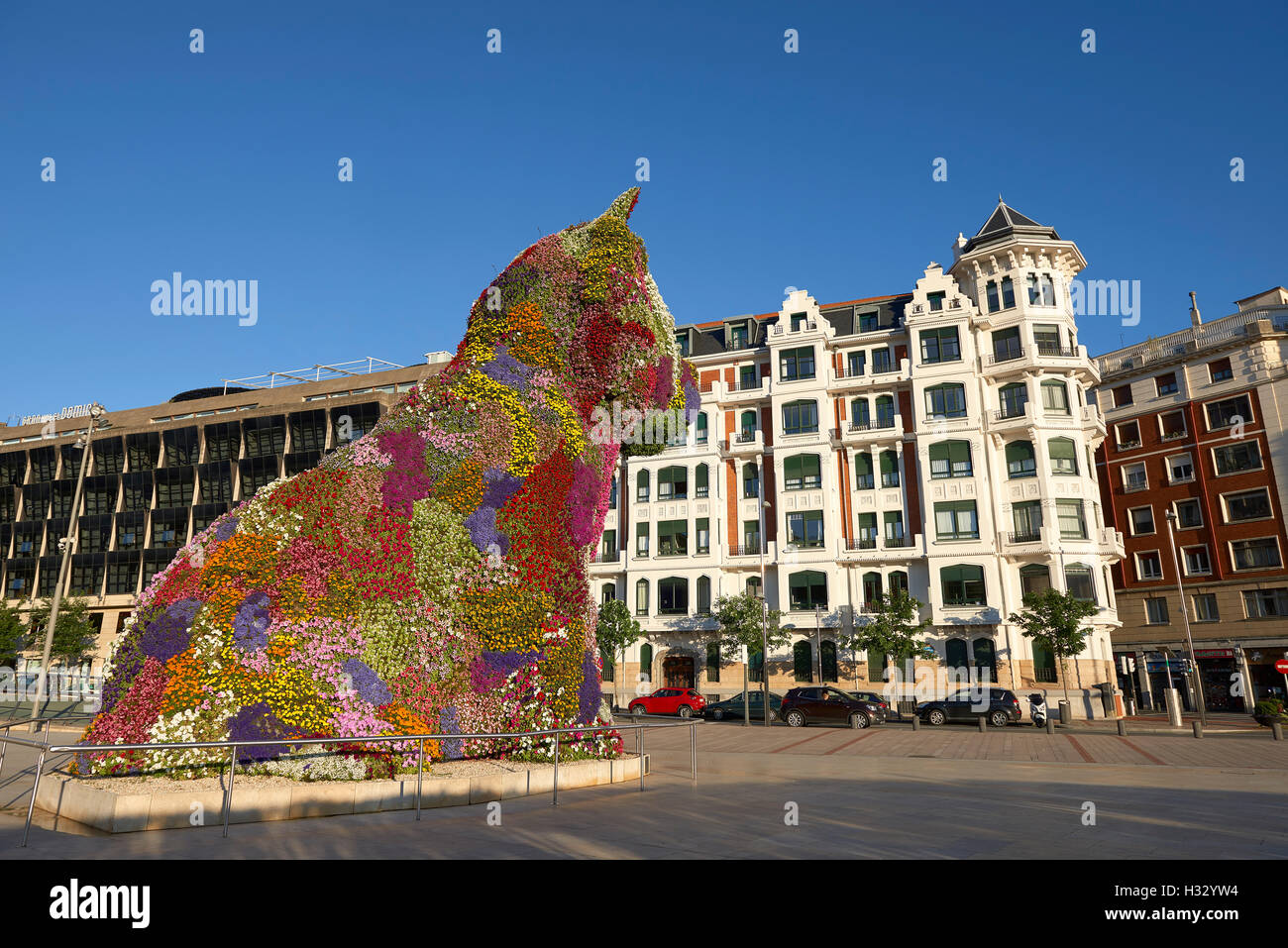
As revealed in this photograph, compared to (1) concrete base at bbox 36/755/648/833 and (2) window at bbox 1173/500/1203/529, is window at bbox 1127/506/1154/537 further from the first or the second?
(1) concrete base at bbox 36/755/648/833

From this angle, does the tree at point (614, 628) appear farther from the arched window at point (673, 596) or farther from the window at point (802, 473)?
the window at point (802, 473)

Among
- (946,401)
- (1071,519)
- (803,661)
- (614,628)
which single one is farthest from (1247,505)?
(614,628)

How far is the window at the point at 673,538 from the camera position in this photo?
47750 mm

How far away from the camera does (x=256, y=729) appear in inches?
388

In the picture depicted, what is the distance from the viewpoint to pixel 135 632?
10.1 metres

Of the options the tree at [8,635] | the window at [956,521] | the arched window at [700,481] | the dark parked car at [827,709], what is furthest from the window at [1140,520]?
the tree at [8,635]

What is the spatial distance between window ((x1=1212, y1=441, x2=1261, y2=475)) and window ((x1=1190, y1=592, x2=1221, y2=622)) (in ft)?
23.6

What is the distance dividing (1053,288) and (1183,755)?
103 ft

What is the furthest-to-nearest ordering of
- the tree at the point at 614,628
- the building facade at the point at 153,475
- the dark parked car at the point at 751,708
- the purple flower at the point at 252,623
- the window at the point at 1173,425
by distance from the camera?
1. the building facade at the point at 153,475
2. the window at the point at 1173,425
3. the tree at the point at 614,628
4. the dark parked car at the point at 751,708
5. the purple flower at the point at 252,623

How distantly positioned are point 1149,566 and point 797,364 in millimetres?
25111

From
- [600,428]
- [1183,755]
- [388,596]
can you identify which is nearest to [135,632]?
[388,596]

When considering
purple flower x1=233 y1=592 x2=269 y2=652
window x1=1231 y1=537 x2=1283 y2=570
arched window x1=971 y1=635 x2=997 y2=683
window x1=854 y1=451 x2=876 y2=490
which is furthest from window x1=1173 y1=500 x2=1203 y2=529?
purple flower x1=233 y1=592 x2=269 y2=652

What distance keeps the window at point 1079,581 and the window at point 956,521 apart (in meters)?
4.69

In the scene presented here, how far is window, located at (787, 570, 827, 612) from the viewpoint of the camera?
44062 mm
